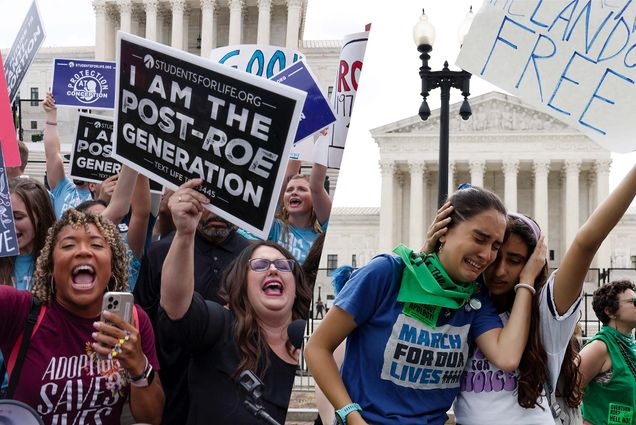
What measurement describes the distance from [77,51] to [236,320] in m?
42.8

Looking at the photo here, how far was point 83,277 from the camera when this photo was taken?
2195 millimetres

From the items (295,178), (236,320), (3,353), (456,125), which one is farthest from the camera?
(456,125)

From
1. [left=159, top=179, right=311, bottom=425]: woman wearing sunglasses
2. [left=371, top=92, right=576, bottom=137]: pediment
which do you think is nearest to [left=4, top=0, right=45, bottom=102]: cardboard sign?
[left=159, top=179, right=311, bottom=425]: woman wearing sunglasses

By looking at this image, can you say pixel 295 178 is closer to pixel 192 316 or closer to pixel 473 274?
pixel 192 316

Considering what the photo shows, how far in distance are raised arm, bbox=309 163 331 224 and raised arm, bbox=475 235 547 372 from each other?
2.86 feet

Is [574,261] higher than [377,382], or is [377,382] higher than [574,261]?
[574,261]

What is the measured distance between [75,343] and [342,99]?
117cm

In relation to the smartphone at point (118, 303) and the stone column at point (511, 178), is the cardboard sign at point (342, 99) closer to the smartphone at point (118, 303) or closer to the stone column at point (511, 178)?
the smartphone at point (118, 303)

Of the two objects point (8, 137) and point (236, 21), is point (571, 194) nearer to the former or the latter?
point (236, 21)

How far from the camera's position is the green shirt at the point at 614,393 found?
3.37m

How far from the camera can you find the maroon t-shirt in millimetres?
2078

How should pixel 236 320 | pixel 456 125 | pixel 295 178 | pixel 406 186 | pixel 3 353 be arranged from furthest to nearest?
pixel 406 186
pixel 456 125
pixel 295 178
pixel 236 320
pixel 3 353

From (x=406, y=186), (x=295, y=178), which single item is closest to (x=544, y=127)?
(x=406, y=186)

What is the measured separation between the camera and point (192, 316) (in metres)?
2.16
